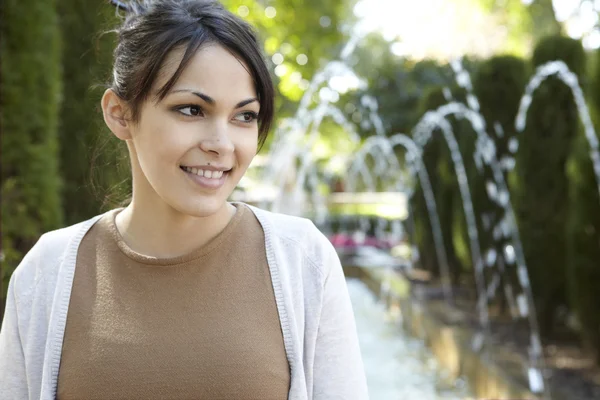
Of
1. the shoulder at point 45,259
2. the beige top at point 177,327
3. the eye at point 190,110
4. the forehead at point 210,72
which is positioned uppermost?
the forehead at point 210,72

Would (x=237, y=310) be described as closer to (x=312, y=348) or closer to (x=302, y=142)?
(x=312, y=348)

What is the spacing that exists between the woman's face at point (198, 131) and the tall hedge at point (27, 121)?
8.25 ft

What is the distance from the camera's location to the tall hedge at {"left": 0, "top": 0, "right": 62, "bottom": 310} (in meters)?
3.63

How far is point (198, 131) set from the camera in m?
1.29

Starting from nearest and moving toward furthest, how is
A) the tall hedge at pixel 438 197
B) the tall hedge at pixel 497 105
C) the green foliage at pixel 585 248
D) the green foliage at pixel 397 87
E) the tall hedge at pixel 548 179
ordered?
1. the green foliage at pixel 585 248
2. the tall hedge at pixel 548 179
3. the tall hedge at pixel 497 105
4. the tall hedge at pixel 438 197
5. the green foliage at pixel 397 87

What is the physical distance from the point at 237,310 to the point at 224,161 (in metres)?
0.27

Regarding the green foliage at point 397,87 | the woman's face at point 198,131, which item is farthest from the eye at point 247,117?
the green foliage at point 397,87

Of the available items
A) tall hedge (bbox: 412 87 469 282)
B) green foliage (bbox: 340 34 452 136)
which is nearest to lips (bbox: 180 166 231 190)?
tall hedge (bbox: 412 87 469 282)

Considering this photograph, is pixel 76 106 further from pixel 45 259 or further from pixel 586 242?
pixel 586 242

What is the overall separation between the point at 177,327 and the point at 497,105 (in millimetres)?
7509

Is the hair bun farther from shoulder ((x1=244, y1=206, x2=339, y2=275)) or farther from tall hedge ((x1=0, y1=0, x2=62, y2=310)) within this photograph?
tall hedge ((x1=0, y1=0, x2=62, y2=310))

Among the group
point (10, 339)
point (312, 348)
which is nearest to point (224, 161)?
point (312, 348)

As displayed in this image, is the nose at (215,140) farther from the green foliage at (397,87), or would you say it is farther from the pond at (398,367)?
the green foliage at (397,87)

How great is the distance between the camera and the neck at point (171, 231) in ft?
4.59
